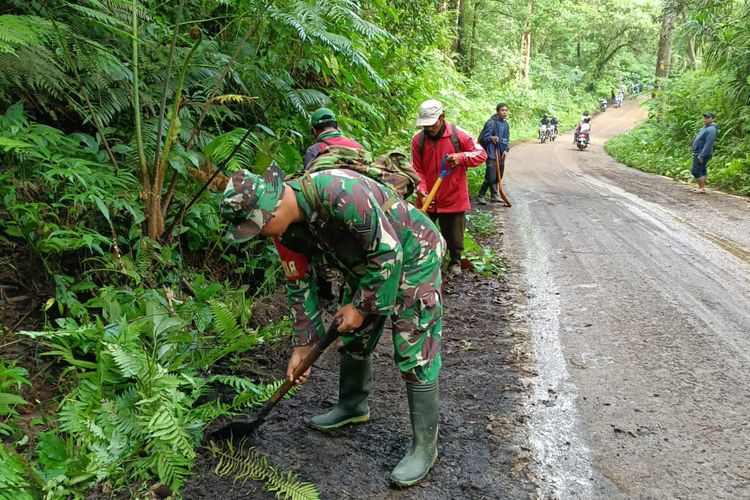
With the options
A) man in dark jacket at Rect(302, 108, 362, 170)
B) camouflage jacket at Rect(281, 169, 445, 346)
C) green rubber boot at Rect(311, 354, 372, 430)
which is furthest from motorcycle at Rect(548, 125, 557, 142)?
camouflage jacket at Rect(281, 169, 445, 346)

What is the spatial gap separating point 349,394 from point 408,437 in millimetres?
436

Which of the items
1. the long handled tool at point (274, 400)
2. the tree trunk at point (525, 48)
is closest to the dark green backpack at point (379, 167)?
the long handled tool at point (274, 400)

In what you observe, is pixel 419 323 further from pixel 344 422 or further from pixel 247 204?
pixel 247 204

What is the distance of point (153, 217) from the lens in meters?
3.85

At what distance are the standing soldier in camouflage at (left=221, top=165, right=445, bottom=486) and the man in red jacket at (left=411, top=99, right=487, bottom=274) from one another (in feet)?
9.67

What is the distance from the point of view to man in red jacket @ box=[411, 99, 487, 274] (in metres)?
5.56

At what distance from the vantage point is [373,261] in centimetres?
234

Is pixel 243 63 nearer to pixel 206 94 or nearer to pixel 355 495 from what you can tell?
pixel 206 94

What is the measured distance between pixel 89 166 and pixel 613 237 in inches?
265

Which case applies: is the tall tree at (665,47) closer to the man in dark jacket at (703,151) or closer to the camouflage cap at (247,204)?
the man in dark jacket at (703,151)

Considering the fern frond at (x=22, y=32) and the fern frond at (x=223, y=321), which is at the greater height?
the fern frond at (x=22, y=32)

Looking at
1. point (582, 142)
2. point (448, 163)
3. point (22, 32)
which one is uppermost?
point (22, 32)

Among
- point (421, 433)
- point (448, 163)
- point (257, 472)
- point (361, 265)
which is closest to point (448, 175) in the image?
point (448, 163)

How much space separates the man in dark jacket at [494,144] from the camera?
10.4m
